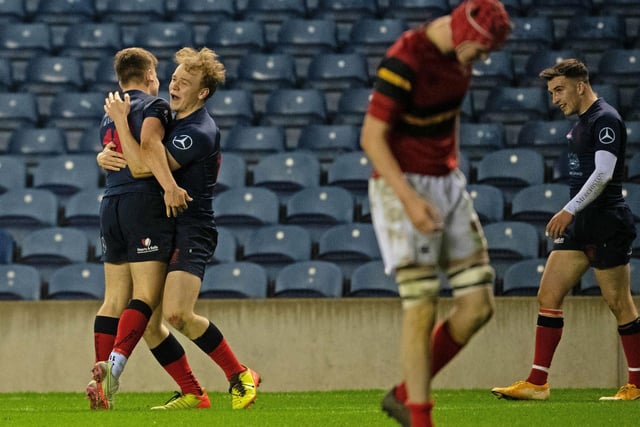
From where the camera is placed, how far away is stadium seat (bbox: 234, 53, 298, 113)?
11531mm

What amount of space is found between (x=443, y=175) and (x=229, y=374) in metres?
2.42

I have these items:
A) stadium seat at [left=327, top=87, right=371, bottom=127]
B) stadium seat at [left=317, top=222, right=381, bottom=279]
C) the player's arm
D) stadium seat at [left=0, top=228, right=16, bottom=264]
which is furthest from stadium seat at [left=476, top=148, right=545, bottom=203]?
the player's arm

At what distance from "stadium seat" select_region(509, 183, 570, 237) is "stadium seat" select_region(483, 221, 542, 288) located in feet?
0.99

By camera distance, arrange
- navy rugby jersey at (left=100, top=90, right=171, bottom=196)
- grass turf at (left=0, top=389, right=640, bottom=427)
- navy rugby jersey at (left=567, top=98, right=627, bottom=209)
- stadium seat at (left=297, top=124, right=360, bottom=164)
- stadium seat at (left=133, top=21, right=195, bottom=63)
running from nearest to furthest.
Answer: grass turf at (left=0, top=389, right=640, bottom=427)
navy rugby jersey at (left=100, top=90, right=171, bottom=196)
navy rugby jersey at (left=567, top=98, right=627, bottom=209)
stadium seat at (left=297, top=124, right=360, bottom=164)
stadium seat at (left=133, top=21, right=195, bottom=63)

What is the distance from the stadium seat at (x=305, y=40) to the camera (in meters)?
12.0

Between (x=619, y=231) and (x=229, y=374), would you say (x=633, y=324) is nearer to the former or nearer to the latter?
(x=619, y=231)

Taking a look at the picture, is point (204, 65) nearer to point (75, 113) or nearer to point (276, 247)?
point (276, 247)

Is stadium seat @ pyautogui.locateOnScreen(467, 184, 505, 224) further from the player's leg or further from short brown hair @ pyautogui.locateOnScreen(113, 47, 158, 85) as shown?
short brown hair @ pyautogui.locateOnScreen(113, 47, 158, 85)

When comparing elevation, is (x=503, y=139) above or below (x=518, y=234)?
above

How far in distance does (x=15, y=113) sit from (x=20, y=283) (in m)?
2.71

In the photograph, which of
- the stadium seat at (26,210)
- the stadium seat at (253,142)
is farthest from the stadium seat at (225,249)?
the stadium seat at (26,210)

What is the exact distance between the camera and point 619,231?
21.5 ft

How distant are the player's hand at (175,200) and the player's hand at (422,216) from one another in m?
2.08

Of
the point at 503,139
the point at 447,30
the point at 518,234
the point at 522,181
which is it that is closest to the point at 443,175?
the point at 447,30
